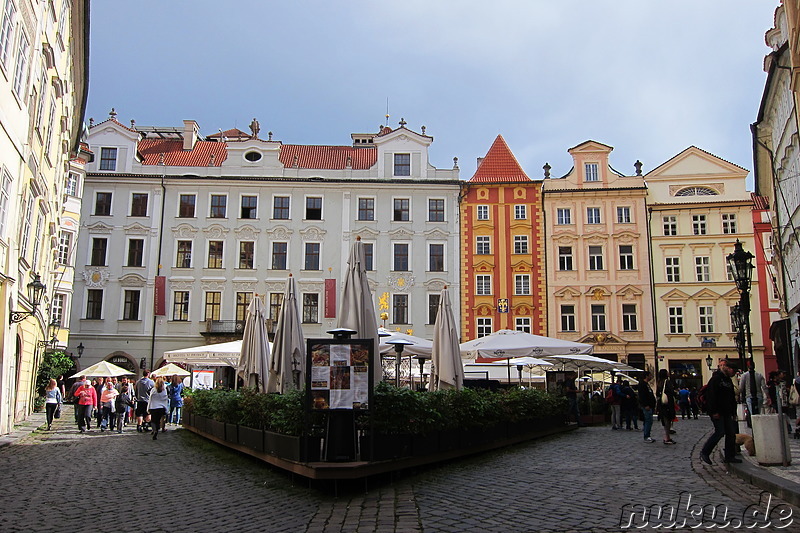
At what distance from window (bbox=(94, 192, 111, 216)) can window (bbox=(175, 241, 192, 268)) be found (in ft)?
15.3

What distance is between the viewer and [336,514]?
26.2 feet

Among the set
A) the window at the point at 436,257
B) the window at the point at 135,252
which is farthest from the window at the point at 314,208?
the window at the point at 135,252

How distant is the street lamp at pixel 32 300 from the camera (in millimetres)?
17766

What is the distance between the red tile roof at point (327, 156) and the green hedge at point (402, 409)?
94.5 feet

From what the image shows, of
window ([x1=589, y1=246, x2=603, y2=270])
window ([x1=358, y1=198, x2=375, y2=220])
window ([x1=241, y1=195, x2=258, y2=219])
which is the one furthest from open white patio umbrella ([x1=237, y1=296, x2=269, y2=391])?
window ([x1=589, y1=246, x2=603, y2=270])

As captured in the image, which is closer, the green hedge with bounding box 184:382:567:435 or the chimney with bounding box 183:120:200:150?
the green hedge with bounding box 184:382:567:435

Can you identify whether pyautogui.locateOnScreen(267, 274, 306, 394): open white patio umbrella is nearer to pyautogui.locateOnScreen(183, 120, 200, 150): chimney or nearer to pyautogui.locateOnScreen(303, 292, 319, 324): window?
pyautogui.locateOnScreen(303, 292, 319, 324): window

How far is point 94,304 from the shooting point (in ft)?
135

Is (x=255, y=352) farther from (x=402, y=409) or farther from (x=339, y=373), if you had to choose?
(x=339, y=373)

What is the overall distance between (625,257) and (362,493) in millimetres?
36688

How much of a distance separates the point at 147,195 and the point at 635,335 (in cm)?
2972

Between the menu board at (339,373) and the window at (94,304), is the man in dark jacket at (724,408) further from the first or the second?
the window at (94,304)

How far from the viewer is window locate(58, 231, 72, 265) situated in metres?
36.5

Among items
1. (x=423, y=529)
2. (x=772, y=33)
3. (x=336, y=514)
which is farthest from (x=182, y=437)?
(x=772, y=33)
